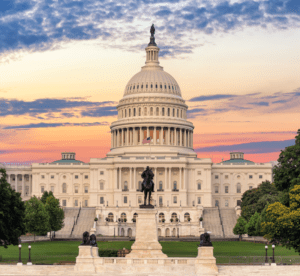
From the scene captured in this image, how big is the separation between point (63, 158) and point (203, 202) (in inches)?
2091

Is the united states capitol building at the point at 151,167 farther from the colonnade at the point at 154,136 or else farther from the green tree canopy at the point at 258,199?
the green tree canopy at the point at 258,199

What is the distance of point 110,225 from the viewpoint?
416 ft

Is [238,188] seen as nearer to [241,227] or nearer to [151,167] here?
[151,167]

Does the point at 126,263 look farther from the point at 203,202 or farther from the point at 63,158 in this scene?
the point at 63,158

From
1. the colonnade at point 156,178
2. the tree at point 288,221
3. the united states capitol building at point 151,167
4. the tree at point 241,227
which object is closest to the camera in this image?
the tree at point 288,221

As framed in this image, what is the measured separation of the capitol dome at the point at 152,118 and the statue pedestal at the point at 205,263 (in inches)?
4636

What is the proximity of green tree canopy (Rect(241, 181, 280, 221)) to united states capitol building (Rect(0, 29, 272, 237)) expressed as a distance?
1930cm

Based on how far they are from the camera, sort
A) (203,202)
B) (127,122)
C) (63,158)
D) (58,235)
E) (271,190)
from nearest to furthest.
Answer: (58,235) → (271,190) → (203,202) → (127,122) → (63,158)

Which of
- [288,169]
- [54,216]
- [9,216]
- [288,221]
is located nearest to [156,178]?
[54,216]

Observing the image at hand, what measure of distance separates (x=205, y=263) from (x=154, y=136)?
12214 cm

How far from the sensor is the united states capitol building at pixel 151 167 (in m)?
162

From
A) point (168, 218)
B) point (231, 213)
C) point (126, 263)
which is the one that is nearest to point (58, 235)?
point (168, 218)

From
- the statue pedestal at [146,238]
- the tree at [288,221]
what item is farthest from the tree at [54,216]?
the tree at [288,221]

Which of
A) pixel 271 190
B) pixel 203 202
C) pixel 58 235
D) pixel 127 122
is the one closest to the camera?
pixel 58 235
